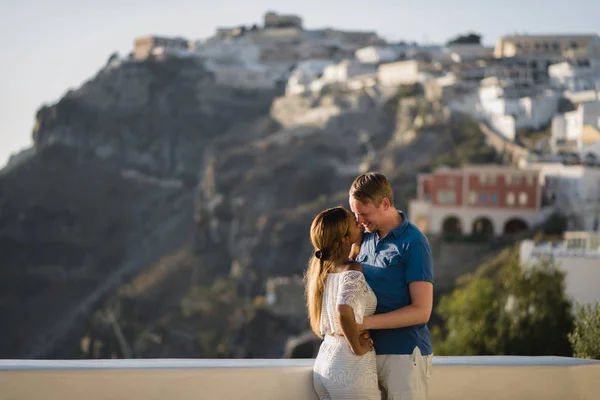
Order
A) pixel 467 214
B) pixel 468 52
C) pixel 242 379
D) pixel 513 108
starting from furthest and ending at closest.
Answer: pixel 468 52 → pixel 513 108 → pixel 467 214 → pixel 242 379

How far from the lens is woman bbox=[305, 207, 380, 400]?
502 cm

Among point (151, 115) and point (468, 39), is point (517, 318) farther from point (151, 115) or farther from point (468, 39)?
point (151, 115)

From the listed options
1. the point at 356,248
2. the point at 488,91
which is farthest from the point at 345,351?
the point at 488,91

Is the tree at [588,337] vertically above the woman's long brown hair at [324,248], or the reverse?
the woman's long brown hair at [324,248]

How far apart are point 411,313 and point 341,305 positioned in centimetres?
34

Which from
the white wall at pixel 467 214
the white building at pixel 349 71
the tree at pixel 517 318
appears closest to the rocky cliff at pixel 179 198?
the white building at pixel 349 71

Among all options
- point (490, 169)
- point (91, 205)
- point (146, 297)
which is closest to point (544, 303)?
point (490, 169)

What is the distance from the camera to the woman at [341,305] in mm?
5023

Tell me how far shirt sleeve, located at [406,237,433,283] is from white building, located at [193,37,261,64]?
81302 millimetres

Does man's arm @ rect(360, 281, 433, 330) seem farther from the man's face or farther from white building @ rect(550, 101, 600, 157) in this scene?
white building @ rect(550, 101, 600, 157)

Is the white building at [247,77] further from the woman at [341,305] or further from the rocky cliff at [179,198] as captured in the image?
the woman at [341,305]

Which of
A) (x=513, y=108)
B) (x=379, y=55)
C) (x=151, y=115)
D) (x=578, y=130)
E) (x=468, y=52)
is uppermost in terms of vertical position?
(x=379, y=55)

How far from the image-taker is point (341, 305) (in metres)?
5.02

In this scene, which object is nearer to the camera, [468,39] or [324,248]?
[324,248]
